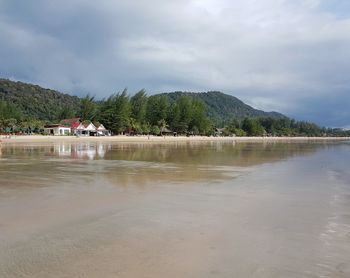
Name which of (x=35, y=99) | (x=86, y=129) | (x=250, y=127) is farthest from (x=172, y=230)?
(x=250, y=127)

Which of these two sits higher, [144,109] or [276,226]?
[144,109]

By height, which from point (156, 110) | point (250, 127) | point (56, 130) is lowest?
point (56, 130)

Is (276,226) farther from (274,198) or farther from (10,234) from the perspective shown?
(10,234)

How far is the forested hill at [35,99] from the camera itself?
134 m

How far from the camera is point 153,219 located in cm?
736

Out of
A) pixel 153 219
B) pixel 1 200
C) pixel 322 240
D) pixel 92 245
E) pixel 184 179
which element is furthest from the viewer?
pixel 184 179

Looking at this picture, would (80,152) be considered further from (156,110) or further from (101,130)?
(156,110)

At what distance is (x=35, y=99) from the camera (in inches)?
5669

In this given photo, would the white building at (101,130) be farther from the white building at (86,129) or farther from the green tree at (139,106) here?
the green tree at (139,106)

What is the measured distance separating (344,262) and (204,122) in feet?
368

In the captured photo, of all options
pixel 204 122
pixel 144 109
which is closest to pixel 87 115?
pixel 144 109

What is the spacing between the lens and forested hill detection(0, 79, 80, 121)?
13412cm

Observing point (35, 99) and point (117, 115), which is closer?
point (117, 115)

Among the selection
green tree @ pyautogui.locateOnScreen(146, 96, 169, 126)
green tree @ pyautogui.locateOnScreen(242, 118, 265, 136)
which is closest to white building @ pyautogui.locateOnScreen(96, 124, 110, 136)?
green tree @ pyautogui.locateOnScreen(146, 96, 169, 126)
